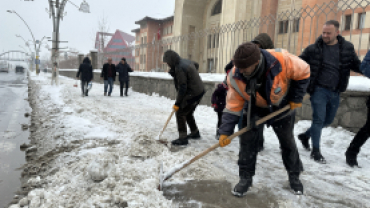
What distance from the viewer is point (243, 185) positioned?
8.68 ft

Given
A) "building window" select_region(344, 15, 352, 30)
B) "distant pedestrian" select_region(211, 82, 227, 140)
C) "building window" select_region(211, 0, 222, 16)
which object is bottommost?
"distant pedestrian" select_region(211, 82, 227, 140)

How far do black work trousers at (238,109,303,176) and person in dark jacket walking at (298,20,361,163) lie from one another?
45.7 inches

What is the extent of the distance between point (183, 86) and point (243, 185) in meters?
1.98

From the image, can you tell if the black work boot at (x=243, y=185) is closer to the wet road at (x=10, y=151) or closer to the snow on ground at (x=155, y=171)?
the snow on ground at (x=155, y=171)

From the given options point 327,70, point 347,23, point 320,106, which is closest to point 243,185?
point 320,106

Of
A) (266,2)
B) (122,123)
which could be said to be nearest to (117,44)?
(266,2)

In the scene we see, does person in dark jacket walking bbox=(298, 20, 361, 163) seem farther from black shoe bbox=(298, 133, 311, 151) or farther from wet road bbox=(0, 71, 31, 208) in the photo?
wet road bbox=(0, 71, 31, 208)

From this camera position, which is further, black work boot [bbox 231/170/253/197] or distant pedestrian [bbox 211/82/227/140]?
distant pedestrian [bbox 211/82/227/140]

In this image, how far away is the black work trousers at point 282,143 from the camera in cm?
263

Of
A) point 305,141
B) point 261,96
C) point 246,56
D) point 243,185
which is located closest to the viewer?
point 246,56

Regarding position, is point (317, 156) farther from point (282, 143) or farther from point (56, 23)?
point (56, 23)

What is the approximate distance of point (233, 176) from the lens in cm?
314

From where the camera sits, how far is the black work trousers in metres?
2.63

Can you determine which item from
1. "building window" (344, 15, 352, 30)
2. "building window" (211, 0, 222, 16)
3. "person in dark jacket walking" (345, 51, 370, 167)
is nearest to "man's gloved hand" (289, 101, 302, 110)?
"person in dark jacket walking" (345, 51, 370, 167)
